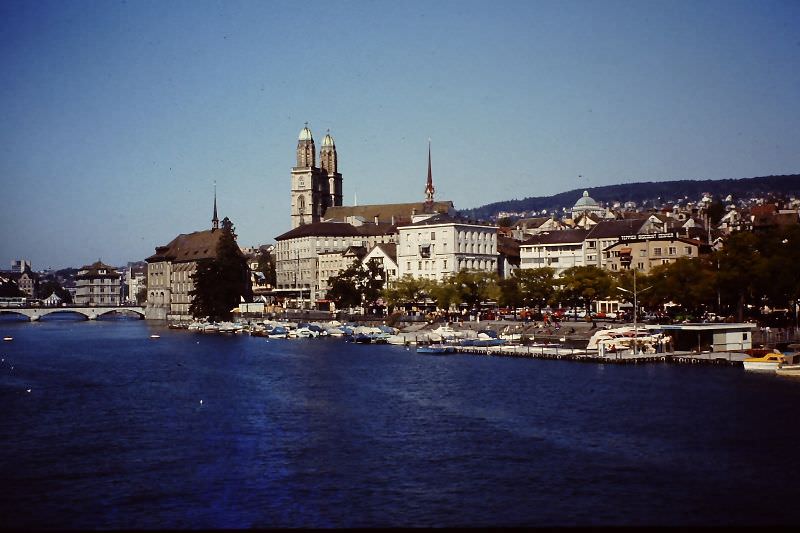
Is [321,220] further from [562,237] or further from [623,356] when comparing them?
[623,356]

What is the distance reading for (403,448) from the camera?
3116 centimetres

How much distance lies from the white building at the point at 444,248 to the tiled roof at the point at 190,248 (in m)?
46.0

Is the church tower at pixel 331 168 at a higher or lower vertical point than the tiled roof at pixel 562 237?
higher

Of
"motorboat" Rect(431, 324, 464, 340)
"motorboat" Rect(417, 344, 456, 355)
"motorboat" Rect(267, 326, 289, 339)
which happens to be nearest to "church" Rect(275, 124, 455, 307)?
"motorboat" Rect(267, 326, 289, 339)

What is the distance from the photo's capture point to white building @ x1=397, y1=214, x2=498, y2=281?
360 ft

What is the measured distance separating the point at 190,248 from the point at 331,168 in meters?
25.9

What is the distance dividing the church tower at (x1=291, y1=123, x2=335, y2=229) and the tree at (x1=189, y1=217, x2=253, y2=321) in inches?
1437

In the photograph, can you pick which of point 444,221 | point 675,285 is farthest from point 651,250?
point 444,221

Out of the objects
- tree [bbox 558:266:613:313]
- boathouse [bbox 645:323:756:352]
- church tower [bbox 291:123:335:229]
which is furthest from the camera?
church tower [bbox 291:123:335:229]

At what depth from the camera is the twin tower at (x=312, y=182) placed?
162 m

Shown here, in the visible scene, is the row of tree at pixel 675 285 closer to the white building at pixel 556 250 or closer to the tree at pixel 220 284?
the white building at pixel 556 250

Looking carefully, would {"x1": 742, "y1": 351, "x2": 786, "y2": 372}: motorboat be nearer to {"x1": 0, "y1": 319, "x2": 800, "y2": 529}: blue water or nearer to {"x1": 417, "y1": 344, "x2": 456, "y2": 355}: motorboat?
{"x1": 0, "y1": 319, "x2": 800, "y2": 529}: blue water

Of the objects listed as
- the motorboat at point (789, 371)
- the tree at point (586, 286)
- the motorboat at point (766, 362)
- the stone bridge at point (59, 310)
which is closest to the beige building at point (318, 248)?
the stone bridge at point (59, 310)

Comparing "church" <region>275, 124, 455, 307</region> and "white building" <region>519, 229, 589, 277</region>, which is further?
"church" <region>275, 124, 455, 307</region>
